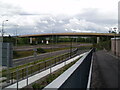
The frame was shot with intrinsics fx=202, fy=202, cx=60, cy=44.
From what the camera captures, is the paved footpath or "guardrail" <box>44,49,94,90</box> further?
the paved footpath

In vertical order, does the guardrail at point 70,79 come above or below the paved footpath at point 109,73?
above

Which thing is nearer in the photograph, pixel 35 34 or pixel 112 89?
pixel 112 89

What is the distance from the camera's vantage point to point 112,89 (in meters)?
8.04

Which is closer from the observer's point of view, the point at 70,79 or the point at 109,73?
the point at 70,79

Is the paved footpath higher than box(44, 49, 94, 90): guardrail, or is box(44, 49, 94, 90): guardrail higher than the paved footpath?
box(44, 49, 94, 90): guardrail

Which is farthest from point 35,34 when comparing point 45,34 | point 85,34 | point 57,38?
point 85,34

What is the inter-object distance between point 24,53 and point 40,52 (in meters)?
10.3

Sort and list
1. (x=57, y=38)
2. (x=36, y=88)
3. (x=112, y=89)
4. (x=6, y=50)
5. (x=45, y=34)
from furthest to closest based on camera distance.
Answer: (x=57, y=38), (x=45, y=34), (x=36, y=88), (x=6, y=50), (x=112, y=89)

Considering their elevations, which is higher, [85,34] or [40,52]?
[85,34]

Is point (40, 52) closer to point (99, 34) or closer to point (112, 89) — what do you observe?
point (99, 34)

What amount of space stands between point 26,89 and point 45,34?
60.4 metres

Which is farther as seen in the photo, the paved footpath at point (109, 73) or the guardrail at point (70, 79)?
the paved footpath at point (109, 73)

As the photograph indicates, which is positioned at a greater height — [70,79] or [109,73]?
[70,79]

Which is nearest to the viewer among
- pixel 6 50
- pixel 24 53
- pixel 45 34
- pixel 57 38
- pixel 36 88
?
pixel 6 50
